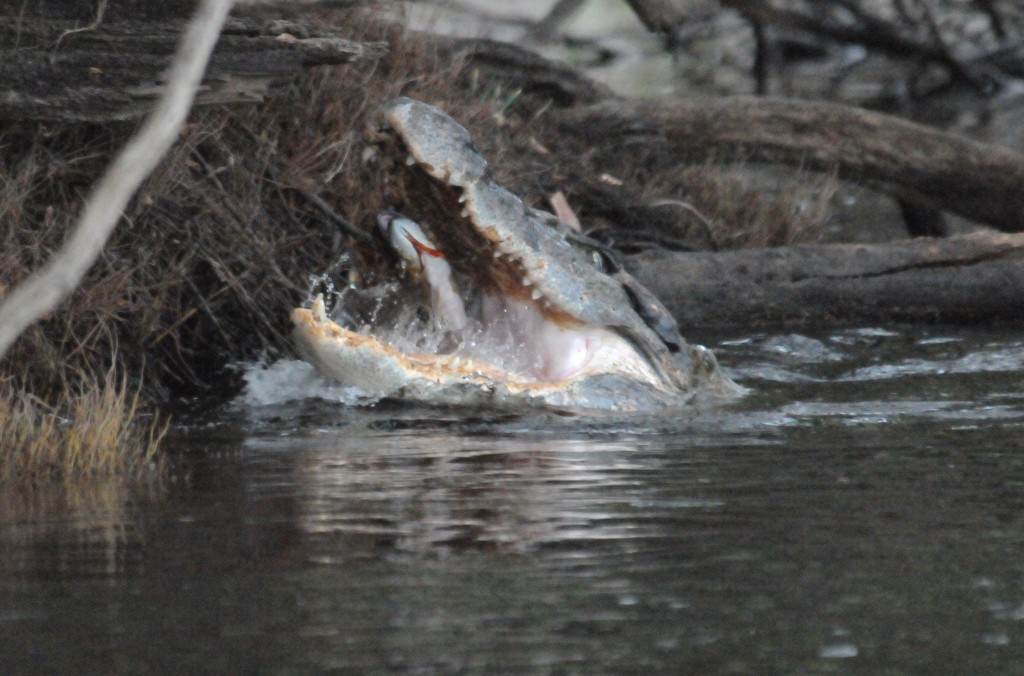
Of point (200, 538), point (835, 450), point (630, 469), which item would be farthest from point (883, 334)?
point (200, 538)

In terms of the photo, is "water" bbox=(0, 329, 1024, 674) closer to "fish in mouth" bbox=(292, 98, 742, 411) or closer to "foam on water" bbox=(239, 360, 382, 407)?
"fish in mouth" bbox=(292, 98, 742, 411)

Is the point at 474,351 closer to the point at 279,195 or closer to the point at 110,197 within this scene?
the point at 279,195

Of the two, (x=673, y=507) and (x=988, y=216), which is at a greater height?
(x=988, y=216)

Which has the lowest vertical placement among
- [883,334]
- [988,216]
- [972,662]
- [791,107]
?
[972,662]

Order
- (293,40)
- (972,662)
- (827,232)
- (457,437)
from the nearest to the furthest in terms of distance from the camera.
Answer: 1. (972,662)
2. (457,437)
3. (293,40)
4. (827,232)

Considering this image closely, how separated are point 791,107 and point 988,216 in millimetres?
1330

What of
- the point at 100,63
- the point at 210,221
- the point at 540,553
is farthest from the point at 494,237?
the point at 540,553

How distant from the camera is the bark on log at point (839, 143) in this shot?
9.62 meters

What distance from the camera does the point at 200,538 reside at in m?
3.63

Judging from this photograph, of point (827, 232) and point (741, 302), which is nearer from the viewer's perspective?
point (741, 302)

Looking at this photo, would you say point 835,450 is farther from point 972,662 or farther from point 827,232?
point 827,232

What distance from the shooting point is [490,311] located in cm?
602

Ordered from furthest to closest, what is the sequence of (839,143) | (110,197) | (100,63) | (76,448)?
(839,143) → (100,63) → (76,448) → (110,197)

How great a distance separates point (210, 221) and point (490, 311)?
1463mm
